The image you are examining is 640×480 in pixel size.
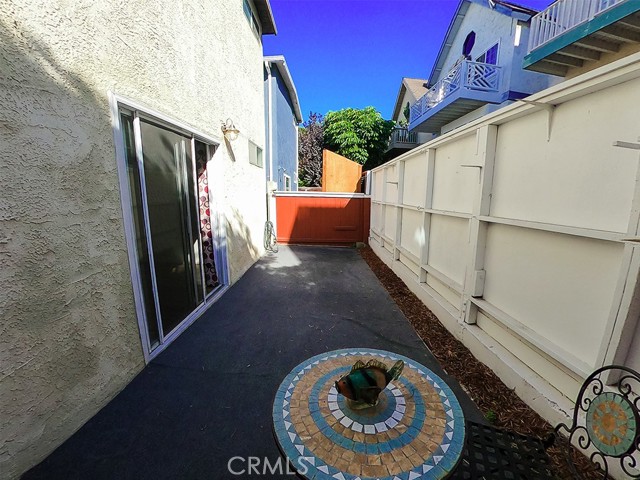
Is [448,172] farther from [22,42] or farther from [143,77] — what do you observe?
[22,42]

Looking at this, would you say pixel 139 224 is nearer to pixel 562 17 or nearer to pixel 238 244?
pixel 238 244

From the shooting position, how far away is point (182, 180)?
3.51 meters

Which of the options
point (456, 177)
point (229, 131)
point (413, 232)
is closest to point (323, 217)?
point (413, 232)

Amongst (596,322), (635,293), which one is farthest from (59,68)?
(596,322)

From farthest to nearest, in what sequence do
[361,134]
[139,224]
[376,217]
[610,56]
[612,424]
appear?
1. [361,134]
2. [376,217]
3. [610,56]
4. [139,224]
5. [612,424]

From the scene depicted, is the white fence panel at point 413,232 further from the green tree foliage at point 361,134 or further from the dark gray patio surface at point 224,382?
the green tree foliage at point 361,134

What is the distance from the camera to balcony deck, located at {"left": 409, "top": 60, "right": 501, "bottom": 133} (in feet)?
27.0

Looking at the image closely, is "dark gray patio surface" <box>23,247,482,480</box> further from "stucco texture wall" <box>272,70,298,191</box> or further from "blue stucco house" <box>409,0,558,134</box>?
"blue stucco house" <box>409,0,558,134</box>

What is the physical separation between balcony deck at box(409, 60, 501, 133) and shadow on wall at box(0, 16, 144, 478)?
945 cm

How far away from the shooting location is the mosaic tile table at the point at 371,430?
1265 millimetres

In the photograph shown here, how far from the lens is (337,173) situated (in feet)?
33.7

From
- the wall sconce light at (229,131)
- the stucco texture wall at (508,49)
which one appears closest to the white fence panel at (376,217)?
the wall sconce light at (229,131)

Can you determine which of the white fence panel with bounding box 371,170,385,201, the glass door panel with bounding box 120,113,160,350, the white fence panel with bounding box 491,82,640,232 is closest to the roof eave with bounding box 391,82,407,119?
the white fence panel with bounding box 371,170,385,201

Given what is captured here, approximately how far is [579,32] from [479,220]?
235 inches
